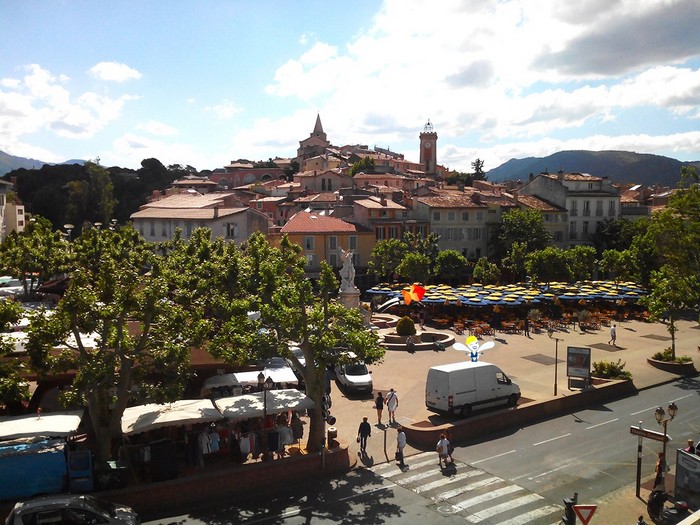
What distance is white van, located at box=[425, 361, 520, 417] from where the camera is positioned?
20188 millimetres

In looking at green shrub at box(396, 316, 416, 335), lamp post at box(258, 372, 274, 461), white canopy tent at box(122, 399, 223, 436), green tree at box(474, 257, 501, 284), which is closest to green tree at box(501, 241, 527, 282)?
green tree at box(474, 257, 501, 284)

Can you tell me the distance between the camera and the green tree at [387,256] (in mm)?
53062

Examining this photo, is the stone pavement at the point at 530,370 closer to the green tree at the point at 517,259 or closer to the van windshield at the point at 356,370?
the van windshield at the point at 356,370

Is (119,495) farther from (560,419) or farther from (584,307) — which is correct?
(584,307)

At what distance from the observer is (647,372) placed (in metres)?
27.7

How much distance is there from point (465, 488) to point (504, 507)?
130cm

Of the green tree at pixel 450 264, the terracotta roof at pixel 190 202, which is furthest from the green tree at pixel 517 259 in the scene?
the terracotta roof at pixel 190 202

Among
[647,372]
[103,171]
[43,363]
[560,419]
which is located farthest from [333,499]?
[103,171]

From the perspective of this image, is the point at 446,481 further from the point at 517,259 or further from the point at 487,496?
the point at 517,259

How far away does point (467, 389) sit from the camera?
20.5 meters

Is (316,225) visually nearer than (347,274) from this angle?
No

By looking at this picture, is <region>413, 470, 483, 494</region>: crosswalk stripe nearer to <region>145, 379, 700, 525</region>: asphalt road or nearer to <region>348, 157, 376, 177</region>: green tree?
<region>145, 379, 700, 525</region>: asphalt road

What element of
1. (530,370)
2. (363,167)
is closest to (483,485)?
(530,370)

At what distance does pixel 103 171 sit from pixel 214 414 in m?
81.6
